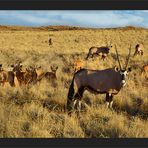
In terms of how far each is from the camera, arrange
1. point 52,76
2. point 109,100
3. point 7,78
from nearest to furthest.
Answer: point 109,100 < point 7,78 < point 52,76

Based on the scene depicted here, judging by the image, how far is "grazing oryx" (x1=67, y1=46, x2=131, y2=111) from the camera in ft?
24.8

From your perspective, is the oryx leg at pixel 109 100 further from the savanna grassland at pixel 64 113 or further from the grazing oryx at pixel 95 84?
the savanna grassland at pixel 64 113

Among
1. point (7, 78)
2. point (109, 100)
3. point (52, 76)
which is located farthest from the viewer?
point (52, 76)

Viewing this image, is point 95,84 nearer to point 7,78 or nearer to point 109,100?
point 109,100

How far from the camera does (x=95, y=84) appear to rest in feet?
25.4

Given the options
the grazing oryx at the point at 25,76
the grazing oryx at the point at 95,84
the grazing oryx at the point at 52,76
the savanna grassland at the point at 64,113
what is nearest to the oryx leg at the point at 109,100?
the grazing oryx at the point at 95,84

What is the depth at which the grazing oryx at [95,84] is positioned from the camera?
7.57m

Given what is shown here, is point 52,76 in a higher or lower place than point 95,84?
lower

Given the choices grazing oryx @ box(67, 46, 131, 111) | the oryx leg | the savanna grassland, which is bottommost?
the savanna grassland

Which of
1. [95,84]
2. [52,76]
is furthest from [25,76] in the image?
[95,84]

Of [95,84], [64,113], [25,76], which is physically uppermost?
[95,84]

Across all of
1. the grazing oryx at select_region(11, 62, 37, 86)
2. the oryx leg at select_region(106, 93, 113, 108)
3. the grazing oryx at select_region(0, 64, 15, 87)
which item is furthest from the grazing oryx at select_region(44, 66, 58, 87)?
the oryx leg at select_region(106, 93, 113, 108)

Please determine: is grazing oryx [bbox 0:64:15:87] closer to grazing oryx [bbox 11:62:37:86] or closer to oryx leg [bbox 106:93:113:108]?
grazing oryx [bbox 11:62:37:86]

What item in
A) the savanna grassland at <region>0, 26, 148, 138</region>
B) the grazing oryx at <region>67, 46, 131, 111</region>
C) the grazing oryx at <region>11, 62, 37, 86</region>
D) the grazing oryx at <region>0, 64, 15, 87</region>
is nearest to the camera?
the savanna grassland at <region>0, 26, 148, 138</region>
